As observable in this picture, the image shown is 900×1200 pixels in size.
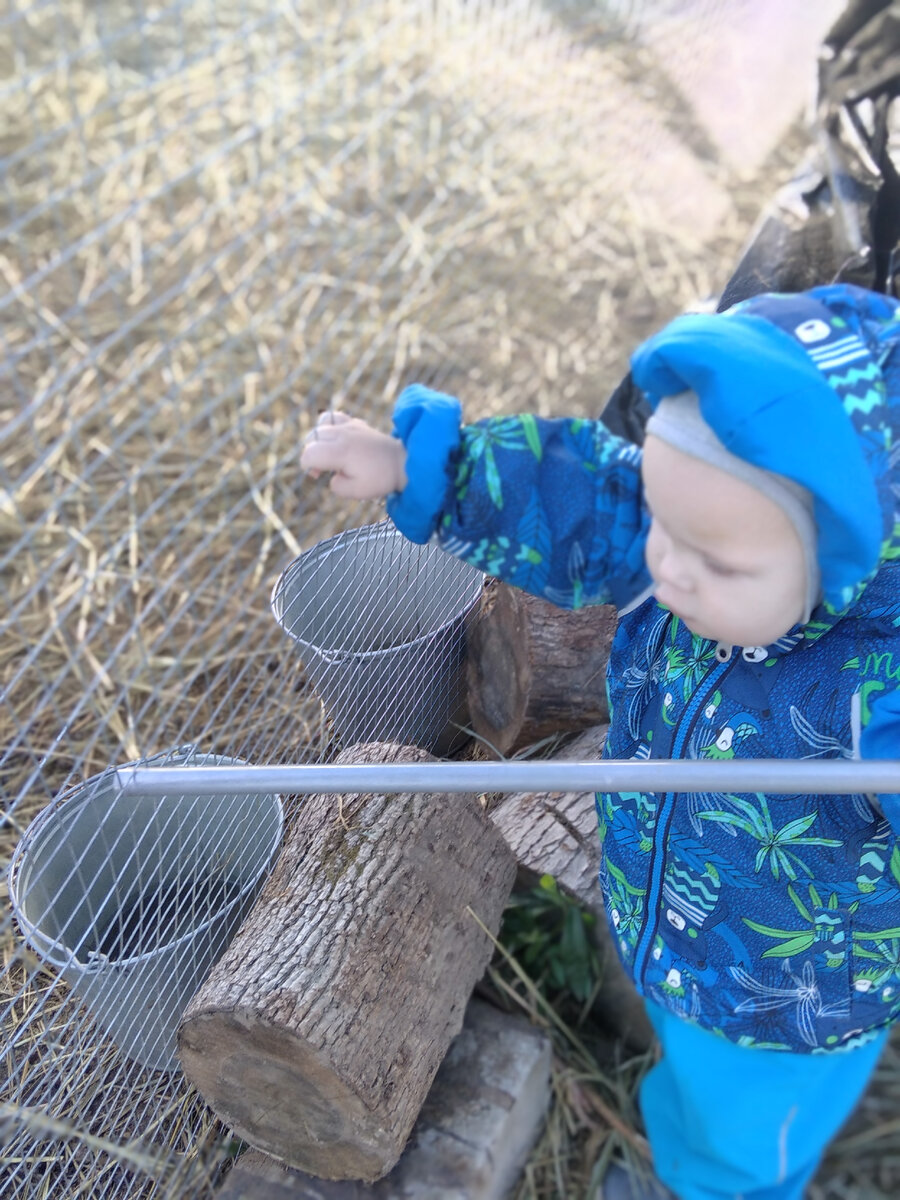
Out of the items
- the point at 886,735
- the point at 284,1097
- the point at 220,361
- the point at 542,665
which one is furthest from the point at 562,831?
the point at 220,361

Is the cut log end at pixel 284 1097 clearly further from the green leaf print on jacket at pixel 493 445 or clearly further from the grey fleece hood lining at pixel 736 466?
the grey fleece hood lining at pixel 736 466

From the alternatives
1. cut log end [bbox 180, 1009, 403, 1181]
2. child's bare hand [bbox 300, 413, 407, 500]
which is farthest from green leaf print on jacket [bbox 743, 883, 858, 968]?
child's bare hand [bbox 300, 413, 407, 500]

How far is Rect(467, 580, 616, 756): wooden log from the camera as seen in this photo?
4.42 ft

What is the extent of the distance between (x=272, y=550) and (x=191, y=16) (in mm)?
3124

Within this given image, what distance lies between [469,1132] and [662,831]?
578 mm

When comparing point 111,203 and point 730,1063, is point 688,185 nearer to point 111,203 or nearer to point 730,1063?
point 111,203

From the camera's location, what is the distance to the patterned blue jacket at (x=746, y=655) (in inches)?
28.4

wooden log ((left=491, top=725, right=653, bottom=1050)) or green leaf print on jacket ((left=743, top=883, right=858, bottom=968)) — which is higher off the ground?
green leaf print on jacket ((left=743, top=883, right=858, bottom=968))

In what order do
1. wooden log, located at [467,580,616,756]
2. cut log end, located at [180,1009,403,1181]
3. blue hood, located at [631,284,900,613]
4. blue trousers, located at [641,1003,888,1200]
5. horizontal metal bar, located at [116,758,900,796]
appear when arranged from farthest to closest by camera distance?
wooden log, located at [467,580,616,756] < blue trousers, located at [641,1003,888,1200] < cut log end, located at [180,1009,403,1181] < horizontal metal bar, located at [116,758,900,796] < blue hood, located at [631,284,900,613]

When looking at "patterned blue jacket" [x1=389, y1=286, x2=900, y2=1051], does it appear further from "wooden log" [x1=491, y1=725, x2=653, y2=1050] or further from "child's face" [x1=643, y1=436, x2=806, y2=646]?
"wooden log" [x1=491, y1=725, x2=653, y2=1050]

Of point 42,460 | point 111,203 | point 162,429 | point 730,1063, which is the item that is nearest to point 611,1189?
point 730,1063

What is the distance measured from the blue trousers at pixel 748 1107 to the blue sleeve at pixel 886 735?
18.1 inches

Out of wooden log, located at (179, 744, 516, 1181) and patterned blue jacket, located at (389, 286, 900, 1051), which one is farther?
wooden log, located at (179, 744, 516, 1181)

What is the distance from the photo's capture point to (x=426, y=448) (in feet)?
3.02
